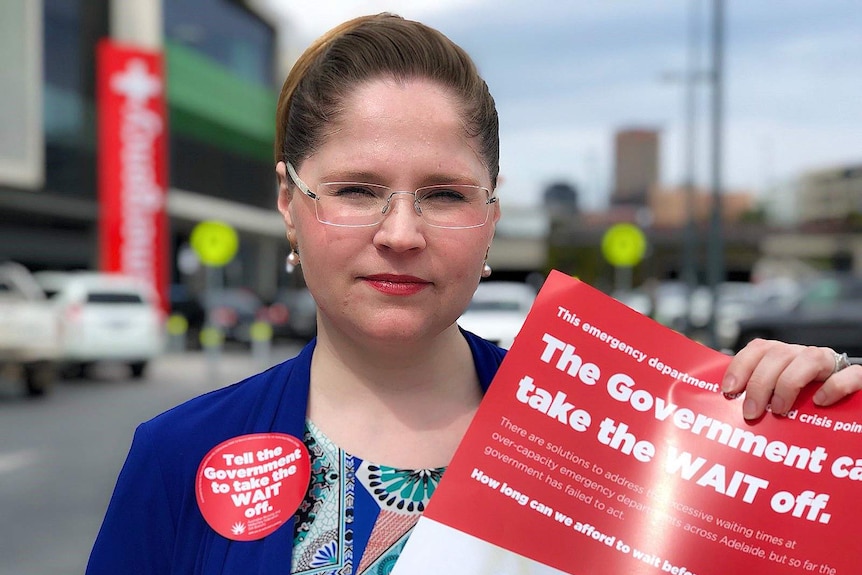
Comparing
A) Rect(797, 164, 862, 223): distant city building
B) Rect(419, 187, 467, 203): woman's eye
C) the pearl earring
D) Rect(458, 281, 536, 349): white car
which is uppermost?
Rect(797, 164, 862, 223): distant city building

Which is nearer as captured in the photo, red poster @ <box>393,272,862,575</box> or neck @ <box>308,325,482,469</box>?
red poster @ <box>393,272,862,575</box>

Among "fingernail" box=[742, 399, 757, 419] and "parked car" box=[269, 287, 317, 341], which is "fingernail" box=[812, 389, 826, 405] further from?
"parked car" box=[269, 287, 317, 341]

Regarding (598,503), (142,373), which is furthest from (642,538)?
(142,373)

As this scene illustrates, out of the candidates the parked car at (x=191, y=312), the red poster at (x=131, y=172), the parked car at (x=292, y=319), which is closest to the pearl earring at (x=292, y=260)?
the red poster at (x=131, y=172)

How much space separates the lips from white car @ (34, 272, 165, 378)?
1748 cm

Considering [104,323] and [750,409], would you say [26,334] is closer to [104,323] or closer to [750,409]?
[104,323]

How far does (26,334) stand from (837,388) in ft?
47.1

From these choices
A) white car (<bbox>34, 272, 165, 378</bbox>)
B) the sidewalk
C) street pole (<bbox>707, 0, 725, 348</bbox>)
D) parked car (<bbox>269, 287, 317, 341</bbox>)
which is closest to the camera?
street pole (<bbox>707, 0, 725, 348</bbox>)

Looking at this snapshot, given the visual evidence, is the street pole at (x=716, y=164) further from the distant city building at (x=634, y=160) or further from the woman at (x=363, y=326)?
the distant city building at (x=634, y=160)

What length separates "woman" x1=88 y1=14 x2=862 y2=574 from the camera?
149cm

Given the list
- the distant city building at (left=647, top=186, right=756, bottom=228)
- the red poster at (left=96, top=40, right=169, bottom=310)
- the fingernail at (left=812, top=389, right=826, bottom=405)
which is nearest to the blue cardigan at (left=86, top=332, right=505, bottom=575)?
the fingernail at (left=812, top=389, right=826, bottom=405)

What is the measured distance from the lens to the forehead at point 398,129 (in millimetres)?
1485

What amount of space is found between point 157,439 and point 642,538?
0.74m

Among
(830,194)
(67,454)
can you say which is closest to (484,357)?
(67,454)
